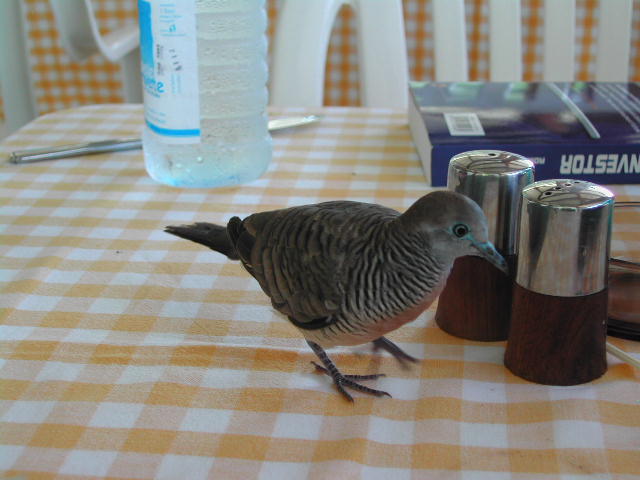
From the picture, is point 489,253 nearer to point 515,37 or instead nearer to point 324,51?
point 324,51

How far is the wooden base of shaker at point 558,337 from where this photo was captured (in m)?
0.56

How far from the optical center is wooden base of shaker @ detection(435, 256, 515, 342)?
628mm

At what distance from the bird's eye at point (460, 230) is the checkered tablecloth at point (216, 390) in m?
0.12

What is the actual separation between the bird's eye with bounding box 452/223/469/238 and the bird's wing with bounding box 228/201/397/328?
2.5 inches

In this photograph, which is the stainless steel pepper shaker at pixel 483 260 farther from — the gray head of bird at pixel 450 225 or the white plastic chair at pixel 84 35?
the white plastic chair at pixel 84 35

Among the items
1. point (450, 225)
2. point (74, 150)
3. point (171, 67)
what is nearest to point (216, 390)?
point (450, 225)

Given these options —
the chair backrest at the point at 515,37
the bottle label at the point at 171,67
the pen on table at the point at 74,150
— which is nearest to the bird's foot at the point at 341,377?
the bottle label at the point at 171,67

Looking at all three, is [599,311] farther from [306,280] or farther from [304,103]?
[304,103]

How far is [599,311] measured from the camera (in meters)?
0.57

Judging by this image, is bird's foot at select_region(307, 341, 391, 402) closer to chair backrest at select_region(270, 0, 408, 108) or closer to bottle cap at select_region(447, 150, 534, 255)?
→ bottle cap at select_region(447, 150, 534, 255)

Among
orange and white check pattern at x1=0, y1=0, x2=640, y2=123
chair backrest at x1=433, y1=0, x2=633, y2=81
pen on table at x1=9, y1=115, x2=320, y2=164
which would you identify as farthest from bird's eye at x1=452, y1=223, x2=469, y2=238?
orange and white check pattern at x1=0, y1=0, x2=640, y2=123

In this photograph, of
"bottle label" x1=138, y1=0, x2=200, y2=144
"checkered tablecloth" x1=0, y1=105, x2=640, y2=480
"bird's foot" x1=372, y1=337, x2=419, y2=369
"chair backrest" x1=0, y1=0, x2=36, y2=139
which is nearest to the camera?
"checkered tablecloth" x1=0, y1=105, x2=640, y2=480

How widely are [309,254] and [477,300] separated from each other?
0.15 m

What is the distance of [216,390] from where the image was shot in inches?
23.1
